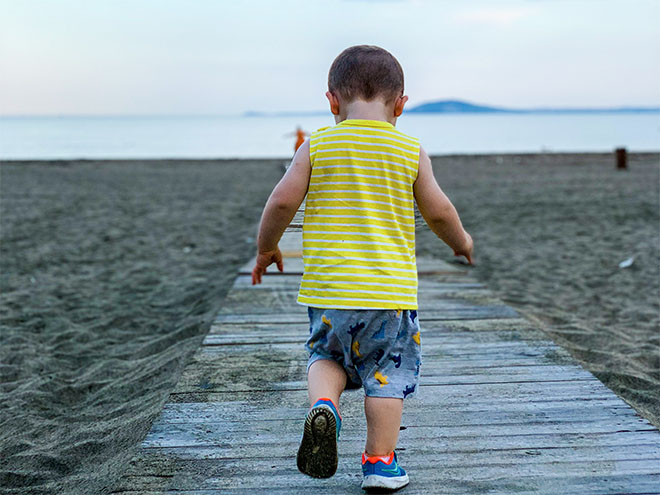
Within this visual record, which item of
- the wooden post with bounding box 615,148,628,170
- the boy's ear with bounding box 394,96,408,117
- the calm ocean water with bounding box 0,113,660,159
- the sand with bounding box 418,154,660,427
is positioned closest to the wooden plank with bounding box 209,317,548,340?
the sand with bounding box 418,154,660,427

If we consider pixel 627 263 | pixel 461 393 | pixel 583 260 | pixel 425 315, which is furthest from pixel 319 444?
pixel 583 260

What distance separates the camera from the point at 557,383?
331 centimetres

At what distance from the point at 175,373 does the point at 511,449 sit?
7.38 ft

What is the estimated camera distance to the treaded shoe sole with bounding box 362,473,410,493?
227 cm

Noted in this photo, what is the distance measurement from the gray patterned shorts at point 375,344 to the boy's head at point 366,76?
0.70 meters

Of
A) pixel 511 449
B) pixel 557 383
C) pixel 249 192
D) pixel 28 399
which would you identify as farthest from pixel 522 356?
pixel 249 192

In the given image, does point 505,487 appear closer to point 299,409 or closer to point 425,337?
point 299,409

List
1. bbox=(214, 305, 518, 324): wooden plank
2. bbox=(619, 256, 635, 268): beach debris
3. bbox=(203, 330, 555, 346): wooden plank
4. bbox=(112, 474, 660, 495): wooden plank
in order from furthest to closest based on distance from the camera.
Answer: bbox=(619, 256, 635, 268): beach debris → bbox=(214, 305, 518, 324): wooden plank → bbox=(203, 330, 555, 346): wooden plank → bbox=(112, 474, 660, 495): wooden plank

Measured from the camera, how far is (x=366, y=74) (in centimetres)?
215

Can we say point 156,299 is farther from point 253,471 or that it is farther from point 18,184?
point 18,184

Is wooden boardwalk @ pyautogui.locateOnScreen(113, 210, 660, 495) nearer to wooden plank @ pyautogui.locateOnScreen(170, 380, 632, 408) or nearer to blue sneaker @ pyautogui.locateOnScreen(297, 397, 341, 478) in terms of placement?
wooden plank @ pyautogui.locateOnScreen(170, 380, 632, 408)

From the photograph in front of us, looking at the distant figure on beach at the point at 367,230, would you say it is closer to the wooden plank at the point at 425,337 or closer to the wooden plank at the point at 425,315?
the wooden plank at the point at 425,337

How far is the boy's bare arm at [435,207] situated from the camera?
2252mm

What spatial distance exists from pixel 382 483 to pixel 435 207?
0.94 meters
